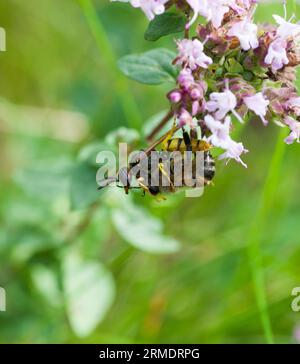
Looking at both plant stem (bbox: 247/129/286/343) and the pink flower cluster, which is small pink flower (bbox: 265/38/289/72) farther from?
plant stem (bbox: 247/129/286/343)

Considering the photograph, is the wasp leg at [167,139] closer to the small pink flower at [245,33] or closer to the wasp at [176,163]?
the wasp at [176,163]

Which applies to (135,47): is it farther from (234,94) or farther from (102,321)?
(234,94)

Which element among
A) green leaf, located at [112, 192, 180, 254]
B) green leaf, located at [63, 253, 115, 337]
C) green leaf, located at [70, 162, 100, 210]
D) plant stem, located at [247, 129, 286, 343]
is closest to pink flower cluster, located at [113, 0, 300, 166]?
plant stem, located at [247, 129, 286, 343]

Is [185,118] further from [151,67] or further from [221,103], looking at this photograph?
[151,67]

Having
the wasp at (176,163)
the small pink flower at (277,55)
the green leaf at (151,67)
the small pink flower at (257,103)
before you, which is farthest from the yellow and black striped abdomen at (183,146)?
the green leaf at (151,67)

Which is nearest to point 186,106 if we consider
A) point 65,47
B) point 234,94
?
point 234,94

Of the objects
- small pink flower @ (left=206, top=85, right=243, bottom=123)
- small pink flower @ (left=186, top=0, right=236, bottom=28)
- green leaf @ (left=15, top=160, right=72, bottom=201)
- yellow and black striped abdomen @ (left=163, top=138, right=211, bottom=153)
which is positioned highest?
green leaf @ (left=15, top=160, right=72, bottom=201)

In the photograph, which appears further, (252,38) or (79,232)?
(79,232)
